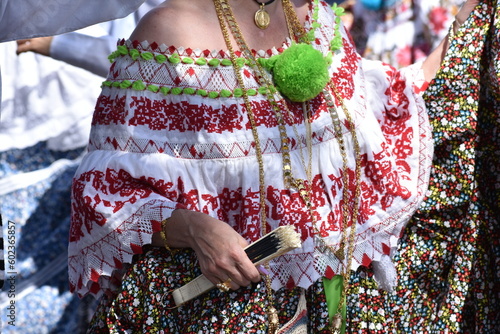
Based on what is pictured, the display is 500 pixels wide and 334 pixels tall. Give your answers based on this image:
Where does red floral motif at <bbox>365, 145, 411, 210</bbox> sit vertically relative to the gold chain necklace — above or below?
below

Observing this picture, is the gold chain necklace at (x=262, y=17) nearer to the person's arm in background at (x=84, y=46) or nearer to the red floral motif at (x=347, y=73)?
the red floral motif at (x=347, y=73)

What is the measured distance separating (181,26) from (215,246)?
541 millimetres

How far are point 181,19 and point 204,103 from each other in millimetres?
210

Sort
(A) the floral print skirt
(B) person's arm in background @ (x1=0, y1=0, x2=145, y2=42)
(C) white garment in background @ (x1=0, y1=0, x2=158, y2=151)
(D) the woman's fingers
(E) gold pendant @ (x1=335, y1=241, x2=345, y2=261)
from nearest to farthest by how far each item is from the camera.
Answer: (B) person's arm in background @ (x1=0, y1=0, x2=145, y2=42) < (D) the woman's fingers < (A) the floral print skirt < (E) gold pendant @ (x1=335, y1=241, x2=345, y2=261) < (C) white garment in background @ (x1=0, y1=0, x2=158, y2=151)

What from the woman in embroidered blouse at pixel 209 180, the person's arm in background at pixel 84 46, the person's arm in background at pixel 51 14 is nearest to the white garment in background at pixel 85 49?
the person's arm in background at pixel 84 46

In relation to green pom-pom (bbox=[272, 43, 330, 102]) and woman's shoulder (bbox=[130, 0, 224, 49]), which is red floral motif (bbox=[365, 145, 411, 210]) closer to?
green pom-pom (bbox=[272, 43, 330, 102])

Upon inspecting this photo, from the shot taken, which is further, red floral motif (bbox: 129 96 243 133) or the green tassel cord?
the green tassel cord

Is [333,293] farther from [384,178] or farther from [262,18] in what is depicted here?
[262,18]

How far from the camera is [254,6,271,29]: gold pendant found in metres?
2.04

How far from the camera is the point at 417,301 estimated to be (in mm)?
2227

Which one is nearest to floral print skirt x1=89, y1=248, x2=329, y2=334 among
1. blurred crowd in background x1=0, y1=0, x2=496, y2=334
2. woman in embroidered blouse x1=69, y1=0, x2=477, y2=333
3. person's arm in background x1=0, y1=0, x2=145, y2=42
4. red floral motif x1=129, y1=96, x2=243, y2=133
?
woman in embroidered blouse x1=69, y1=0, x2=477, y2=333

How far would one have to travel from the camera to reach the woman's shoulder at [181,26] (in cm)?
190

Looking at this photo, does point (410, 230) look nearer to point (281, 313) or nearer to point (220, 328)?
point (281, 313)

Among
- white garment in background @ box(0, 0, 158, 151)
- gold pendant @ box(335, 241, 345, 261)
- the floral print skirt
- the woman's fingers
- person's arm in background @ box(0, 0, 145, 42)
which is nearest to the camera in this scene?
person's arm in background @ box(0, 0, 145, 42)
